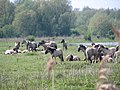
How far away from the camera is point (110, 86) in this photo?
1894 millimetres

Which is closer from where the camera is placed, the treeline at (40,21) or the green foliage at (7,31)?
the green foliage at (7,31)

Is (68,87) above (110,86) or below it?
below

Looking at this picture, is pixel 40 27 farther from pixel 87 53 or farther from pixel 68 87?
pixel 68 87

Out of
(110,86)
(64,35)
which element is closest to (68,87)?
(110,86)

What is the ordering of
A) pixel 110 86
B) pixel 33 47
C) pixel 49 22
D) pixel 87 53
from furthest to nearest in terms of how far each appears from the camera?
pixel 49 22, pixel 33 47, pixel 87 53, pixel 110 86

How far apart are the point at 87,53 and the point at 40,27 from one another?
57766 millimetres

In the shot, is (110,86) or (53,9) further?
(53,9)

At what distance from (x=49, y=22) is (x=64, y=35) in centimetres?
465

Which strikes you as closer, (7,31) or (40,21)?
(7,31)

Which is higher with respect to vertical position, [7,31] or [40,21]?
[40,21]

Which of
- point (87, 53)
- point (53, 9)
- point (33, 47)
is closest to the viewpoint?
point (87, 53)

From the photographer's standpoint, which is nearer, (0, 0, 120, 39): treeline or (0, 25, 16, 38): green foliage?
(0, 25, 16, 38): green foliage

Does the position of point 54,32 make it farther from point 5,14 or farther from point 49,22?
point 5,14

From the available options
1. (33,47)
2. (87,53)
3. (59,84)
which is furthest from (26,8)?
(59,84)
